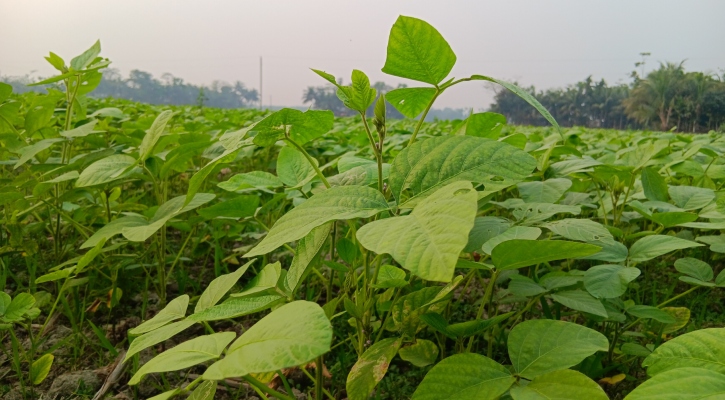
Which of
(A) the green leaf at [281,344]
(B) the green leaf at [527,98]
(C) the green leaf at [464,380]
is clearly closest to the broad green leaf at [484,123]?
(B) the green leaf at [527,98]

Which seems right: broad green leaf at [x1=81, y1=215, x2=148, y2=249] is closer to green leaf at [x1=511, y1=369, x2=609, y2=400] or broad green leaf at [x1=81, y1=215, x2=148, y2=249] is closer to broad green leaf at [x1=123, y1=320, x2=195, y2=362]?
broad green leaf at [x1=123, y1=320, x2=195, y2=362]

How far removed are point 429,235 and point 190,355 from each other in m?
0.26

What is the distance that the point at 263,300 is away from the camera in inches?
23.9

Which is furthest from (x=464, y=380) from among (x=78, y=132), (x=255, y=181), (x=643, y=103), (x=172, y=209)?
(x=643, y=103)

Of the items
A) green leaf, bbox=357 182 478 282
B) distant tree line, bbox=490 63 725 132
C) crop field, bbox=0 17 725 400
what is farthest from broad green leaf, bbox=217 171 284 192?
distant tree line, bbox=490 63 725 132

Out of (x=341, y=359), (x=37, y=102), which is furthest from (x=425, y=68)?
(x=37, y=102)

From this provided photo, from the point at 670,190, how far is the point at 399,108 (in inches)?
26.9

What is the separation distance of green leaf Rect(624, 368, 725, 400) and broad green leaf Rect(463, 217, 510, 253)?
30cm

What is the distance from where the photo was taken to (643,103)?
25.1m

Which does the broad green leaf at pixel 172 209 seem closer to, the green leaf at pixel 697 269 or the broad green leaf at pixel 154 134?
the broad green leaf at pixel 154 134

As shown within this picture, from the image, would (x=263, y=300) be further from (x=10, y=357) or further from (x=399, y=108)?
(x=10, y=357)

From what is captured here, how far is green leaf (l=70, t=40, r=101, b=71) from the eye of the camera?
1.27 metres

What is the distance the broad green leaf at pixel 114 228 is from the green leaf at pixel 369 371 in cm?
55

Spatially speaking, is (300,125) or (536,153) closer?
(300,125)
